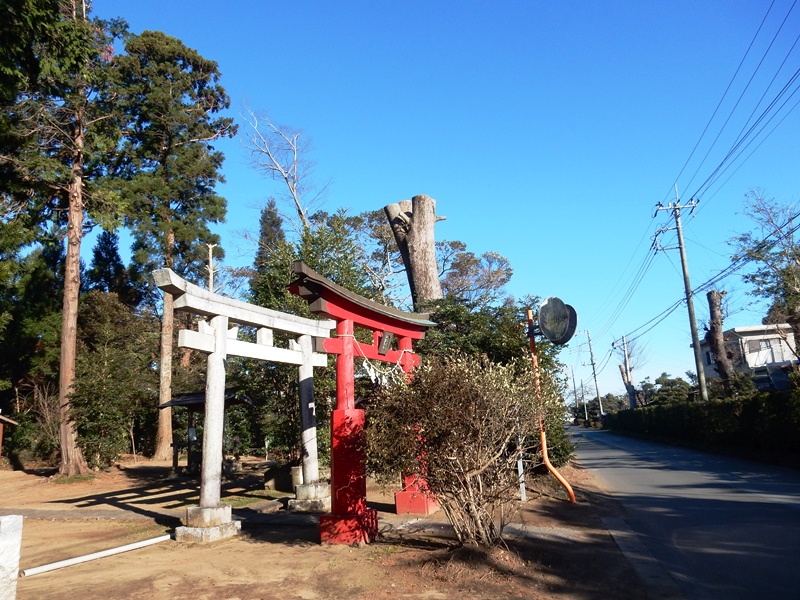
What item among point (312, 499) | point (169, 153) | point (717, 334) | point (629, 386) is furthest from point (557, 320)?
point (629, 386)

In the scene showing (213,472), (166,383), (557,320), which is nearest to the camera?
(213,472)

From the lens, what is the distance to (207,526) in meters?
7.95

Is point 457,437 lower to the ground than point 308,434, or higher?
lower

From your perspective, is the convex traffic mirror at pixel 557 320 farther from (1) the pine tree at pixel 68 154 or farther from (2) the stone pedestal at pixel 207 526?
(1) the pine tree at pixel 68 154

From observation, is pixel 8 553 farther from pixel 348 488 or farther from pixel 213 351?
pixel 213 351

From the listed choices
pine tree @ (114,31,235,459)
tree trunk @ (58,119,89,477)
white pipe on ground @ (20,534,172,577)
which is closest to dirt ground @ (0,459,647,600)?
white pipe on ground @ (20,534,172,577)

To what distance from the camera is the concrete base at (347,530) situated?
7066mm

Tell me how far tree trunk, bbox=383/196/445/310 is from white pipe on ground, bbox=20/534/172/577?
9589 millimetres

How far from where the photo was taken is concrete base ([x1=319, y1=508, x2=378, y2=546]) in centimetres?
707

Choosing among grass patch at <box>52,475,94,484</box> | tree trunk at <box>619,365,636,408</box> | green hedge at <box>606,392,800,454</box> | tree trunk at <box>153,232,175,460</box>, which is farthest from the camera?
tree trunk at <box>619,365,636,408</box>

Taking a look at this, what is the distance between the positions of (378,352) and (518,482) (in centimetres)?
378

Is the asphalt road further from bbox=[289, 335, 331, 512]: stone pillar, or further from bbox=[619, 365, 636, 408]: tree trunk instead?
bbox=[619, 365, 636, 408]: tree trunk

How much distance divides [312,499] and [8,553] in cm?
763

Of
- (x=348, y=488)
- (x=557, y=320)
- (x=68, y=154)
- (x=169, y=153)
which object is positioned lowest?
(x=348, y=488)
